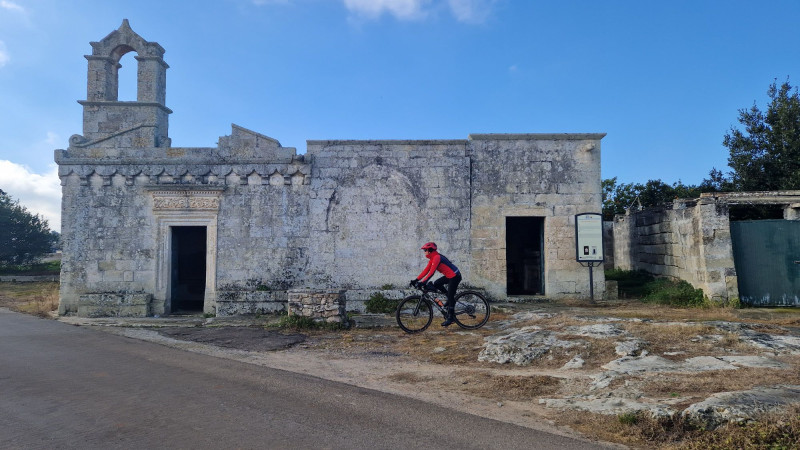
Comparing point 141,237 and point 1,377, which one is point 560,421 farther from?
point 141,237

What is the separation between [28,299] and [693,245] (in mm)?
19709

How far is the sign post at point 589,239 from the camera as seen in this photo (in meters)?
11.7

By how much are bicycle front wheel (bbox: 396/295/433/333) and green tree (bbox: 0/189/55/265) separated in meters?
31.7

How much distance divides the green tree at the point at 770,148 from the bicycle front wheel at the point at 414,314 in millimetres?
14590

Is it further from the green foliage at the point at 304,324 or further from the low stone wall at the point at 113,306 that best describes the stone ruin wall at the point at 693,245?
the low stone wall at the point at 113,306

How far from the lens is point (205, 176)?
488 inches

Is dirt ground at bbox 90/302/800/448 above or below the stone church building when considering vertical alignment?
below

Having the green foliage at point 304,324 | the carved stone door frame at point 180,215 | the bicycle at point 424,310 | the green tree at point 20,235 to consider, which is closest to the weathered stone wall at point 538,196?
the bicycle at point 424,310

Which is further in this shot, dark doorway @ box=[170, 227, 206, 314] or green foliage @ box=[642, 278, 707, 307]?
dark doorway @ box=[170, 227, 206, 314]

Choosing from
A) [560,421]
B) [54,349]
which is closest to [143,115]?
[54,349]

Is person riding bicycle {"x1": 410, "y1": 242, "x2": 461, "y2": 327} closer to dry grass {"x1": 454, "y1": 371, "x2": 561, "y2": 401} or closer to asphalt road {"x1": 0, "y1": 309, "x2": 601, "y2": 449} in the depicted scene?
dry grass {"x1": 454, "y1": 371, "x2": 561, "y2": 401}

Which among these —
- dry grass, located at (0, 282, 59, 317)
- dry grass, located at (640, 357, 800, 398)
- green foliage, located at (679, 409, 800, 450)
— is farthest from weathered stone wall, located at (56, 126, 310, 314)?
green foliage, located at (679, 409, 800, 450)

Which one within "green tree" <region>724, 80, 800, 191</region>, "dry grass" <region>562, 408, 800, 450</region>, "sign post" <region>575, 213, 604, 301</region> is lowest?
"dry grass" <region>562, 408, 800, 450</region>

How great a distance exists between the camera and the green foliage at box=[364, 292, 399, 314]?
11.9 m
